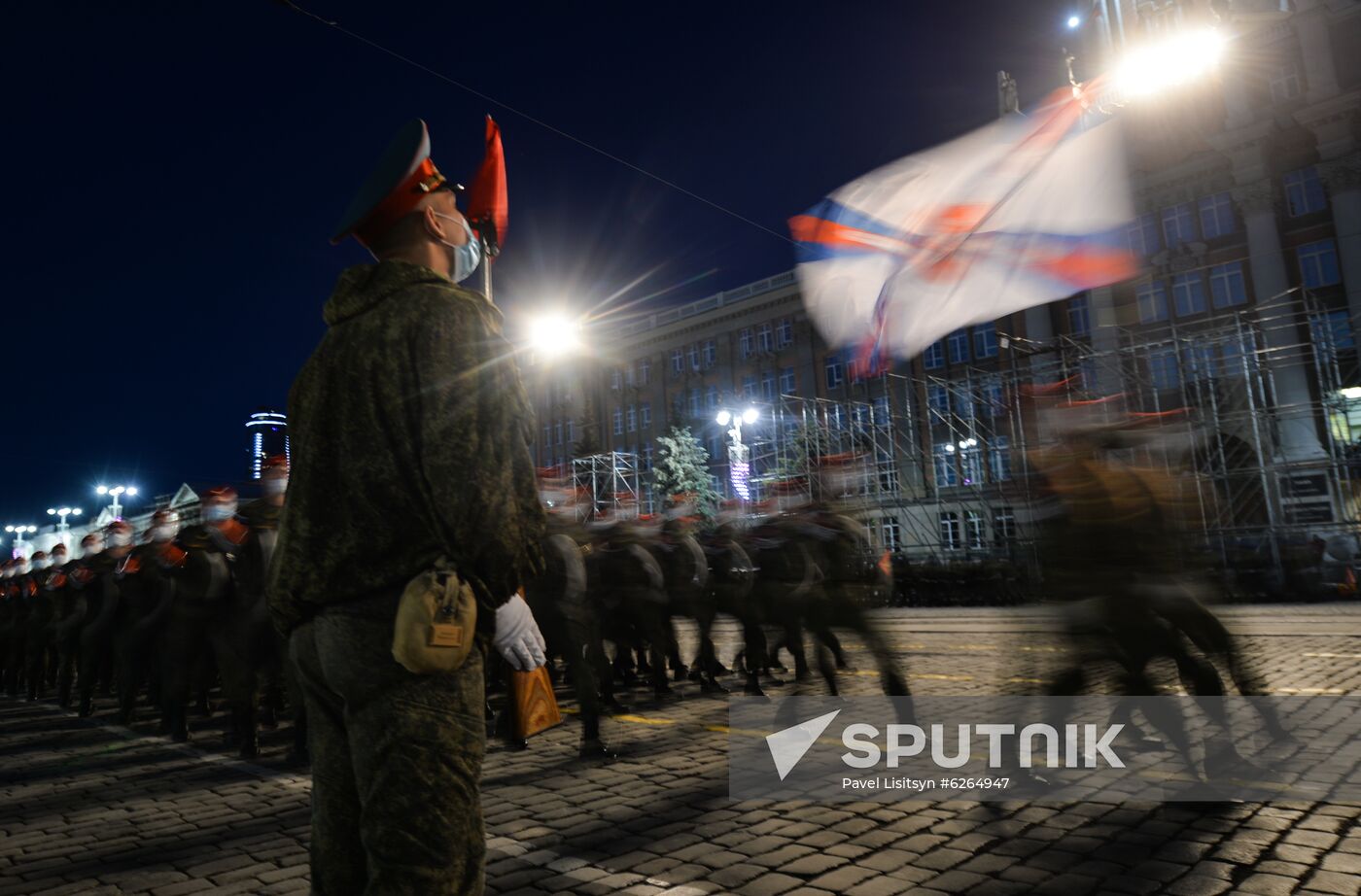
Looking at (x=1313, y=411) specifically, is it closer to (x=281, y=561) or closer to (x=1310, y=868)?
(x=1310, y=868)

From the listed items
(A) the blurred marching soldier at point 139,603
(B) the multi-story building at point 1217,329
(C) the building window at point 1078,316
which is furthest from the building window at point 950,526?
(A) the blurred marching soldier at point 139,603

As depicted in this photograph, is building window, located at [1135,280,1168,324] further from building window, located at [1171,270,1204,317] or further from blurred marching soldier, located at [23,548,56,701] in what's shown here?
blurred marching soldier, located at [23,548,56,701]

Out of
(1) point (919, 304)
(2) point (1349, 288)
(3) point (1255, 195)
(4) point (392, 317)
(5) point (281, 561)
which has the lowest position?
(5) point (281, 561)

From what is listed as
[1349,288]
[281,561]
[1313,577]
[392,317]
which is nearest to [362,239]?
[392,317]

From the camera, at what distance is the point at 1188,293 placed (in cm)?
3406

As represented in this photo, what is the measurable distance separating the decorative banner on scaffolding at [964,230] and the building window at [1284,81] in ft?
94.8

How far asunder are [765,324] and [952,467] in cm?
1815

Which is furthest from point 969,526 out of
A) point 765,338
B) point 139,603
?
point 139,603

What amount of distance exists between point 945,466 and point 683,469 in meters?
14.2

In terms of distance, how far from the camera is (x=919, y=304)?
396 inches

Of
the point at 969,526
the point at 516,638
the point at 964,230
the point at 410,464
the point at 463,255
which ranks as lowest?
the point at 516,638

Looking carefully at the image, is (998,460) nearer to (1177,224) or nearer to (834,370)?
(1177,224)

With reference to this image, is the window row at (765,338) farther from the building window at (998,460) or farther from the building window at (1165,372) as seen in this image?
the building window at (1165,372)

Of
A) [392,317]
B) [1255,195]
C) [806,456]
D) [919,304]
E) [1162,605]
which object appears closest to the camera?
[392,317]
